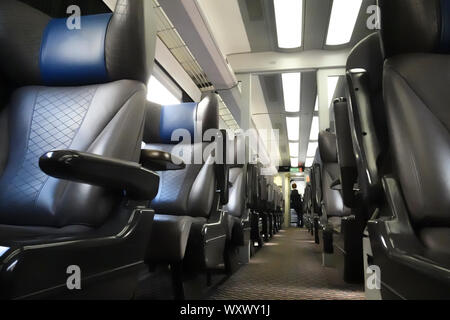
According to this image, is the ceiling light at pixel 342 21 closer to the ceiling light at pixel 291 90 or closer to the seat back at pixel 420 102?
the ceiling light at pixel 291 90

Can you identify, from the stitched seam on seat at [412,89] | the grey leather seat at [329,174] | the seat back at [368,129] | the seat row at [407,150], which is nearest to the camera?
the seat row at [407,150]

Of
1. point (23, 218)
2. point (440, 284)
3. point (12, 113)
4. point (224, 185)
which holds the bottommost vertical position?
point (440, 284)

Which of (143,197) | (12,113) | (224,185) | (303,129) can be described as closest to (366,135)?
(143,197)

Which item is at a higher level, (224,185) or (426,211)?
(224,185)

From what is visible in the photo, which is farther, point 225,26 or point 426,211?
point 225,26

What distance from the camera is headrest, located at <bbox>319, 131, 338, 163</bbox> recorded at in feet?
11.8

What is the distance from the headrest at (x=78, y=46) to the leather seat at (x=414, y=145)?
2.77ft

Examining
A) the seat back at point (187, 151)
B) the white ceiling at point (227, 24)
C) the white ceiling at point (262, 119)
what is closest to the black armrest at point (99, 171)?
the seat back at point (187, 151)

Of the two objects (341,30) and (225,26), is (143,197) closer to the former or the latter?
(225,26)

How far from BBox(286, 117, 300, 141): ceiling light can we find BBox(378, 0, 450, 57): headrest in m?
8.02

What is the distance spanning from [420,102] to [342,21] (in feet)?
12.9

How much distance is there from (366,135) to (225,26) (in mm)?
4024

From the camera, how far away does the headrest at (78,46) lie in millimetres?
1039

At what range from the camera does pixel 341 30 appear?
4.43 meters
